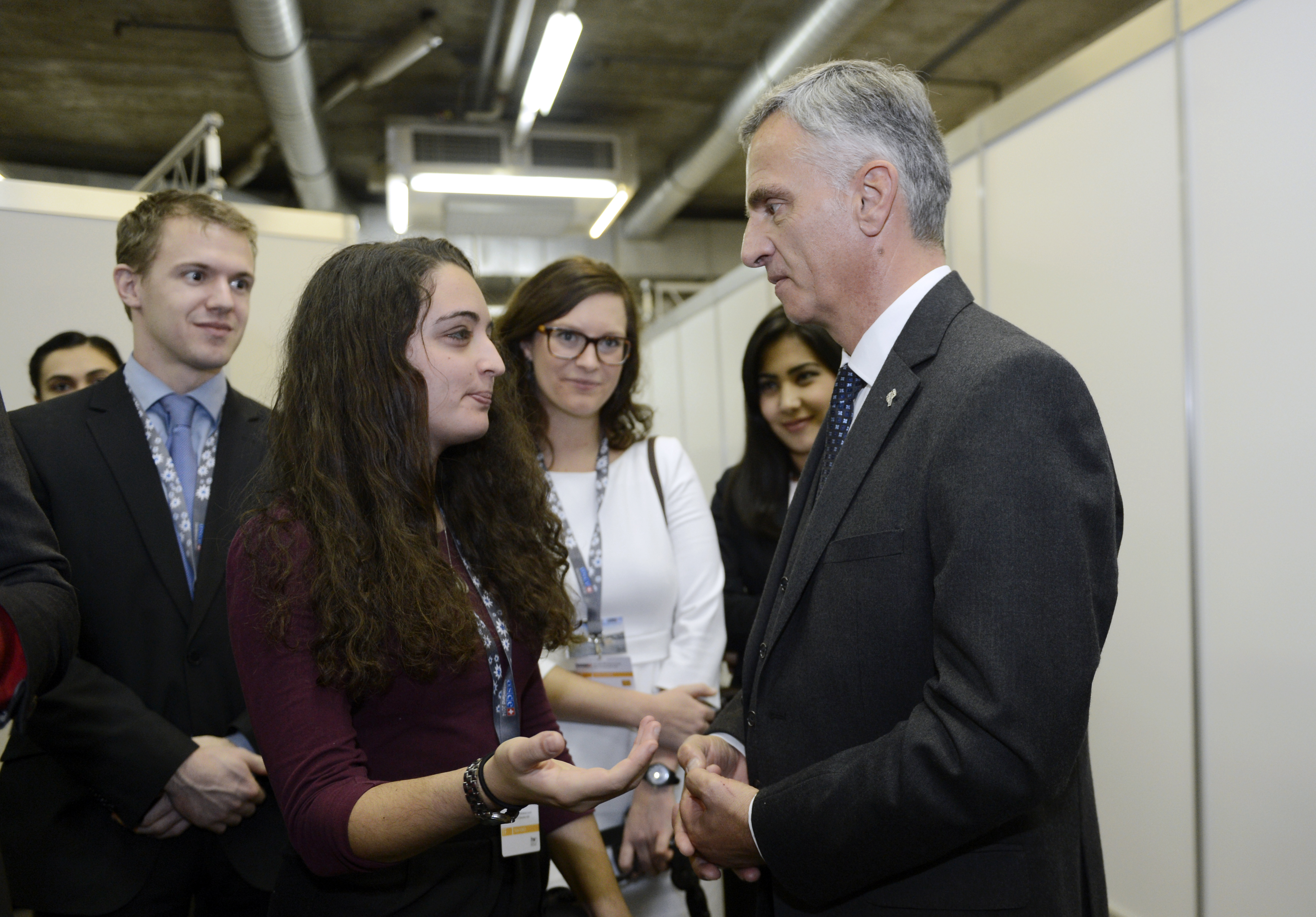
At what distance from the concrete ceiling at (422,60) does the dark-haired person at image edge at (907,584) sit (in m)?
4.51

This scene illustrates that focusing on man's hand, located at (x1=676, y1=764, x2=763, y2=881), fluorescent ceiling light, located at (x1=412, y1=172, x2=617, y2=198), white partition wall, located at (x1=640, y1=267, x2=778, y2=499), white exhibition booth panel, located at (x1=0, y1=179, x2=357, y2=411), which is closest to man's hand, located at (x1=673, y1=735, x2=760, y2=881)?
man's hand, located at (x1=676, y1=764, x2=763, y2=881)

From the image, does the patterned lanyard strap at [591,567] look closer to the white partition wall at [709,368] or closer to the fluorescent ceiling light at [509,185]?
the white partition wall at [709,368]

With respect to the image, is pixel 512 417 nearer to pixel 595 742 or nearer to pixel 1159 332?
pixel 595 742

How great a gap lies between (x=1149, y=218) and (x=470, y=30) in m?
4.66

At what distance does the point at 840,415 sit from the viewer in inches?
56.4

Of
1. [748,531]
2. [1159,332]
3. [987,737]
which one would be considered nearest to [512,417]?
[987,737]

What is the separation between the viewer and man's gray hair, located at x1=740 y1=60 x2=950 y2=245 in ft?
4.48

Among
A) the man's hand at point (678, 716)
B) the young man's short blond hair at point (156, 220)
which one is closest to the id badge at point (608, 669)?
the man's hand at point (678, 716)

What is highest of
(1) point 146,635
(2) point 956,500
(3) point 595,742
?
(2) point 956,500

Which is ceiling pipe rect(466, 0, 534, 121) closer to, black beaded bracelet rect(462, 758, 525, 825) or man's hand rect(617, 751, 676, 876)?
man's hand rect(617, 751, 676, 876)

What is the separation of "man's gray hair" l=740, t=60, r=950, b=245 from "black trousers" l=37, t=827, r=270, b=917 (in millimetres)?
1730

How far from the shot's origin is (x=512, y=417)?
1.75 m

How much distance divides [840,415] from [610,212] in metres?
6.26

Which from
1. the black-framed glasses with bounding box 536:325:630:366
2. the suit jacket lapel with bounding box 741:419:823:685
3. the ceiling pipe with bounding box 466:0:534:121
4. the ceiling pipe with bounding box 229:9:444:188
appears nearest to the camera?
the suit jacket lapel with bounding box 741:419:823:685
